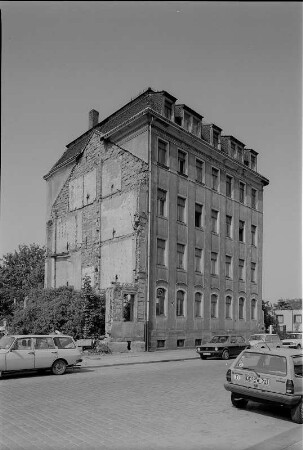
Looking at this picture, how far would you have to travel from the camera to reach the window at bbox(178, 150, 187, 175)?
34.7 meters

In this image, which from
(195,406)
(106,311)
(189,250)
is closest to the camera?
(195,406)

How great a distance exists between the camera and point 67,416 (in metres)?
9.48

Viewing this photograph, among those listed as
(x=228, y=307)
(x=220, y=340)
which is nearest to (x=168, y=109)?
(x=228, y=307)

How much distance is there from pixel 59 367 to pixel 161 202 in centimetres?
→ 1768

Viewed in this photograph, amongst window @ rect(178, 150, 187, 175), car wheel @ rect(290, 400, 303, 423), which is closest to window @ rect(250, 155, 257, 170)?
window @ rect(178, 150, 187, 175)

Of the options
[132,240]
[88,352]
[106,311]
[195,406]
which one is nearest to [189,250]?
[132,240]

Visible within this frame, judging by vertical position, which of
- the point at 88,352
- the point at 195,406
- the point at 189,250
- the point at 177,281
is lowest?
the point at 88,352

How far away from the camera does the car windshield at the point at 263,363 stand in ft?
33.2

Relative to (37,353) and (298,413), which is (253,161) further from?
(298,413)

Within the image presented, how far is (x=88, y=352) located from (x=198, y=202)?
15.3 m

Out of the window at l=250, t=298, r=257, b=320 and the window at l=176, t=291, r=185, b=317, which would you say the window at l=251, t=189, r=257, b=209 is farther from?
the window at l=176, t=291, r=185, b=317

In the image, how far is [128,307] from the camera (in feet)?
101

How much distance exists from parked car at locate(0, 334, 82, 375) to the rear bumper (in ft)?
27.1

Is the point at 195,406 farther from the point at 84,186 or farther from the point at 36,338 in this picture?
the point at 84,186
